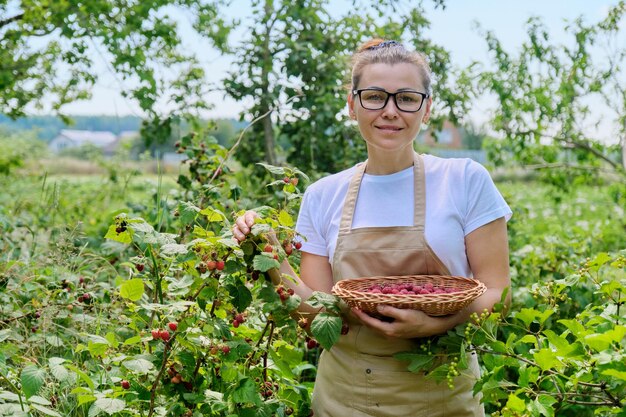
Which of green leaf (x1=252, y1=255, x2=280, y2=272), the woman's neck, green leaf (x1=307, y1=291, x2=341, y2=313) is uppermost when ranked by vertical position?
the woman's neck

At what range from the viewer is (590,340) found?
1.54 metres

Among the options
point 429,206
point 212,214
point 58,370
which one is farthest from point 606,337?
point 58,370

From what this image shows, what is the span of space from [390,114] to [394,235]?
0.31 m

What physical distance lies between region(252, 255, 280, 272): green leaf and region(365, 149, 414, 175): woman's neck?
0.45 metres

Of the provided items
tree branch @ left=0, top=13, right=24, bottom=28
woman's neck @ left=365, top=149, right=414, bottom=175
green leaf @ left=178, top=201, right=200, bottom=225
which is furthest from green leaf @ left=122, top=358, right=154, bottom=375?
tree branch @ left=0, top=13, right=24, bottom=28

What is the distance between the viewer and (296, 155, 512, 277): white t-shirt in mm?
1914

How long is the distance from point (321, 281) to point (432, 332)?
38cm

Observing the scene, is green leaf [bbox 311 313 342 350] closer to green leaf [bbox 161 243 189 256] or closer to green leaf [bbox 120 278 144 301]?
green leaf [bbox 161 243 189 256]

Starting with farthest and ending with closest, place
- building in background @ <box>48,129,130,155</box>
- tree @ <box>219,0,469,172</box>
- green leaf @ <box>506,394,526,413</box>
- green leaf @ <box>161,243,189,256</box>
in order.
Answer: building in background @ <box>48,129,130,155</box> < tree @ <box>219,0,469,172</box> < green leaf @ <box>161,243,189,256</box> < green leaf @ <box>506,394,526,413</box>

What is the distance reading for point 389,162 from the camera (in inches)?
81.0

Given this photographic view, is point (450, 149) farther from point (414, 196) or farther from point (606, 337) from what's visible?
point (606, 337)

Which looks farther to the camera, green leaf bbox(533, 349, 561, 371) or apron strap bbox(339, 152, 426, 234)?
apron strap bbox(339, 152, 426, 234)

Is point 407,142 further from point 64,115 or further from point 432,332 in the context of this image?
point 64,115

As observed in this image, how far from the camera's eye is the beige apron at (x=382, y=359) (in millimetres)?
1930
